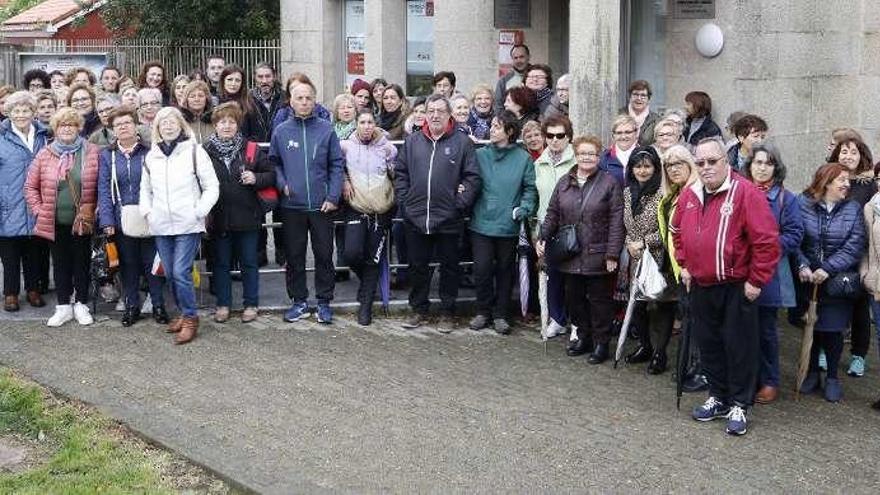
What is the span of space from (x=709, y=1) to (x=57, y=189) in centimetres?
691

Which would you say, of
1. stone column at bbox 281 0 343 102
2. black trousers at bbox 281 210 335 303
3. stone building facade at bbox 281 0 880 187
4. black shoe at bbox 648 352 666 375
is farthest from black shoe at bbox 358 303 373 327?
stone column at bbox 281 0 343 102

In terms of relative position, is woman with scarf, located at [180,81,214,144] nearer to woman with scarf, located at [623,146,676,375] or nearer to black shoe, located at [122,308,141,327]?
black shoe, located at [122,308,141,327]

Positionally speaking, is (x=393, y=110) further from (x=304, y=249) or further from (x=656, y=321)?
(x=656, y=321)

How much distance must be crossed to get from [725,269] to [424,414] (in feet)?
6.87

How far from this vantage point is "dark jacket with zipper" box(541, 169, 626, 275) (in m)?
8.88

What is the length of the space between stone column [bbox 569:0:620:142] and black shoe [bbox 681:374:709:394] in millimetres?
3517

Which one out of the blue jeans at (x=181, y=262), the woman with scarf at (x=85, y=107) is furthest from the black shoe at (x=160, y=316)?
the woman with scarf at (x=85, y=107)

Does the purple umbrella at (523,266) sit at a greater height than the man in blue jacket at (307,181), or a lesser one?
lesser

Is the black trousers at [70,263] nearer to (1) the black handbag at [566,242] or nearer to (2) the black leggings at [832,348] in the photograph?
(1) the black handbag at [566,242]

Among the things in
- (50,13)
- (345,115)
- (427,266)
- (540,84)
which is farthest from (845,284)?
(50,13)

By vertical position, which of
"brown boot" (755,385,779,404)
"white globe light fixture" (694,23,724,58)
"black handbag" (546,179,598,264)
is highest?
"white globe light fixture" (694,23,724,58)

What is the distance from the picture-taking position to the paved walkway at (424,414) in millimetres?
6746

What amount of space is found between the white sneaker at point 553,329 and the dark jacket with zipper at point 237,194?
251cm

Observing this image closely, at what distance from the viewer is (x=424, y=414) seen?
25.6 feet
